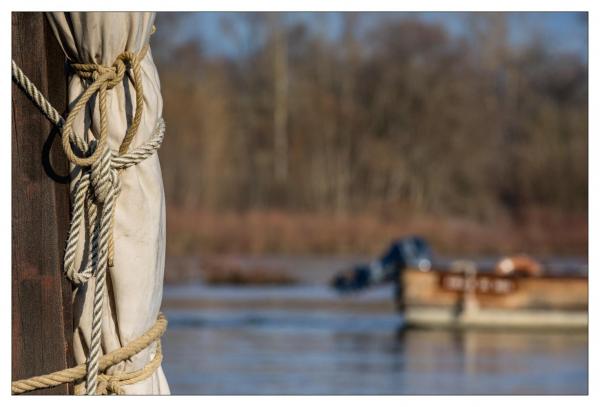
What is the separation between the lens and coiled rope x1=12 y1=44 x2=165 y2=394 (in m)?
2.81

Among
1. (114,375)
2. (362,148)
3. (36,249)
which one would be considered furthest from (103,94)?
(362,148)

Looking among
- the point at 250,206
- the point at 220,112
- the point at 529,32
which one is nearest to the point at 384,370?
the point at 250,206

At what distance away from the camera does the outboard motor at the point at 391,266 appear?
21.9 m

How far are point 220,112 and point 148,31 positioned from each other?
37.6 metres

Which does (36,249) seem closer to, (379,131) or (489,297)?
(489,297)

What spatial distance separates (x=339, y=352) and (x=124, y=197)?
15213 mm

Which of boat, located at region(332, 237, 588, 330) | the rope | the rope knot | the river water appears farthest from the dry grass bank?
the rope knot

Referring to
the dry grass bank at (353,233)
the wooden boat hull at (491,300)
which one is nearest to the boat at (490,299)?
the wooden boat hull at (491,300)

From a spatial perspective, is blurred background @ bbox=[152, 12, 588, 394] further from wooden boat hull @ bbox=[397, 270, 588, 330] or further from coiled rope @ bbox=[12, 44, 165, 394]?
coiled rope @ bbox=[12, 44, 165, 394]

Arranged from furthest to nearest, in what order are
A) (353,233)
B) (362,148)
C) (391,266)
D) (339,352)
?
(362,148), (353,233), (391,266), (339,352)

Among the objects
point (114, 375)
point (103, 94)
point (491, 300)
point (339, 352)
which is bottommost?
point (339, 352)

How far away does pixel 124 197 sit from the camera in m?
2.91

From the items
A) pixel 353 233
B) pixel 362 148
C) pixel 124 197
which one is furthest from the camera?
pixel 362 148
